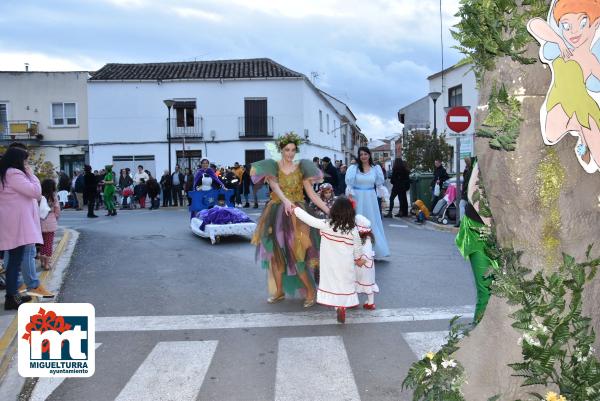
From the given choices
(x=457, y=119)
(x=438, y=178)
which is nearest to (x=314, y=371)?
(x=457, y=119)

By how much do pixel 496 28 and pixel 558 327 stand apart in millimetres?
1190

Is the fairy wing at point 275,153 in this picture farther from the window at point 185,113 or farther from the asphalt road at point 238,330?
the window at point 185,113

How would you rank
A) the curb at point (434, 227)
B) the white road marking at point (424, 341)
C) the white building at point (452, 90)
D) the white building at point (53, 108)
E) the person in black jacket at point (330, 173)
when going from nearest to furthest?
1. the white road marking at point (424, 341)
2. the curb at point (434, 227)
3. the person in black jacket at point (330, 173)
4. the white building at point (452, 90)
5. the white building at point (53, 108)

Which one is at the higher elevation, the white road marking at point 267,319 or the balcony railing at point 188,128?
the balcony railing at point 188,128

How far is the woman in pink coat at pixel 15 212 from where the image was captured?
6.57 metres

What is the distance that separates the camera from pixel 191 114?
1464 inches

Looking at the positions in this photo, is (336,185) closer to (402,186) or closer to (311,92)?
(402,186)

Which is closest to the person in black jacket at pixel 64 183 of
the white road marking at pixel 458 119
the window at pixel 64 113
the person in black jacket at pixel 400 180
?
the window at pixel 64 113

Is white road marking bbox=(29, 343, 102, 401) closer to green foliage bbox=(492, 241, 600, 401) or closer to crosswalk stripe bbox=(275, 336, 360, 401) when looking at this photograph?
crosswalk stripe bbox=(275, 336, 360, 401)

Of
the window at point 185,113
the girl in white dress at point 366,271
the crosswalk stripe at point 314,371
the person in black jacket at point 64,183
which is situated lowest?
the crosswalk stripe at point 314,371

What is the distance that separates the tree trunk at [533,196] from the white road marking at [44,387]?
11.6ft

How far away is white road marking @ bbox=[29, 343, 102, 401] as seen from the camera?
177 inches

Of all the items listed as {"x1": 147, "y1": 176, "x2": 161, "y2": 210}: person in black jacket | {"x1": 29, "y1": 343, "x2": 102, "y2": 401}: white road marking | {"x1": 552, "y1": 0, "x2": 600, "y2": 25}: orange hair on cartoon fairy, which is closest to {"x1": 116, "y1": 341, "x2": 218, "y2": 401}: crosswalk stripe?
{"x1": 29, "y1": 343, "x2": 102, "y2": 401}: white road marking

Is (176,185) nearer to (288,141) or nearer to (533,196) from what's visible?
(288,141)
